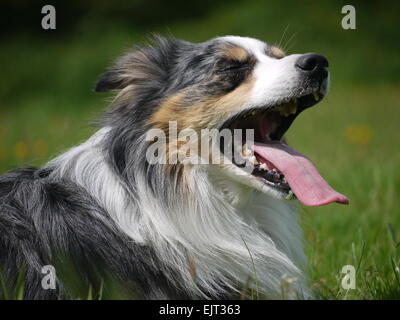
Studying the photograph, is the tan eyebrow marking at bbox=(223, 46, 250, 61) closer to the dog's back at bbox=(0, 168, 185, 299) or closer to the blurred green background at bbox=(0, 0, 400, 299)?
the dog's back at bbox=(0, 168, 185, 299)

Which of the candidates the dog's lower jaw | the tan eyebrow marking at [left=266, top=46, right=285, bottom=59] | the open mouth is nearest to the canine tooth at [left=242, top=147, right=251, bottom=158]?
the open mouth

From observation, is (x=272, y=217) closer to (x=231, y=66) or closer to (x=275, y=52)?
(x=231, y=66)

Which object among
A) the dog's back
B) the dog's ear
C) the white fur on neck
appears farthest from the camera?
the dog's ear

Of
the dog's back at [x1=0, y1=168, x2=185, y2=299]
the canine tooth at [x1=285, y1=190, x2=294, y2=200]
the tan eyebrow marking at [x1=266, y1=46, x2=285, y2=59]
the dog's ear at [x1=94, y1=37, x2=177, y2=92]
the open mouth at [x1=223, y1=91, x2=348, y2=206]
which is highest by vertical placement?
the tan eyebrow marking at [x1=266, y1=46, x2=285, y2=59]

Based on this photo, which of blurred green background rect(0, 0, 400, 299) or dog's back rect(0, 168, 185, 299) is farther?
blurred green background rect(0, 0, 400, 299)

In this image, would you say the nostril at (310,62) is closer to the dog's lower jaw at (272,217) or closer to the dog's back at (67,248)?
the dog's lower jaw at (272,217)

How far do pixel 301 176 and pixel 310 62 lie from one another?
0.63 metres

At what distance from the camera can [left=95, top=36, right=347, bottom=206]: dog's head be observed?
335 cm

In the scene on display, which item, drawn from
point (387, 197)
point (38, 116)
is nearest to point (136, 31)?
point (38, 116)

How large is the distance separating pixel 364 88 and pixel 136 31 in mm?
7086

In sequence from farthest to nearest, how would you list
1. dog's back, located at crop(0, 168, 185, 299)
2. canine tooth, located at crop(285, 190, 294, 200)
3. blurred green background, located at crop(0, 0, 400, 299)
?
blurred green background, located at crop(0, 0, 400, 299) → canine tooth, located at crop(285, 190, 294, 200) → dog's back, located at crop(0, 168, 185, 299)

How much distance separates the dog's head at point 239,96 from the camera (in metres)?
3.35

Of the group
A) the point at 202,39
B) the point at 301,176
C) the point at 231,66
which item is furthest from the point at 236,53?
the point at 202,39
